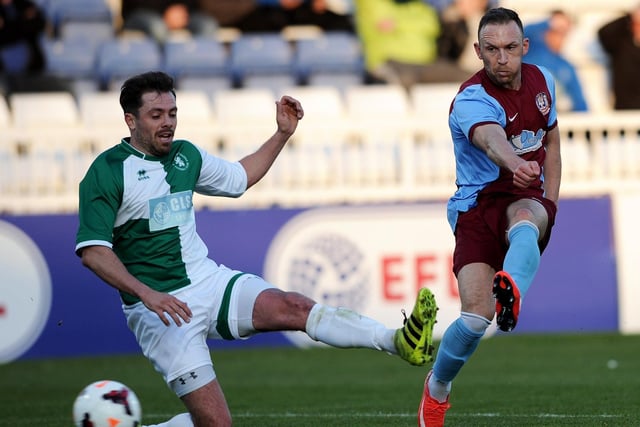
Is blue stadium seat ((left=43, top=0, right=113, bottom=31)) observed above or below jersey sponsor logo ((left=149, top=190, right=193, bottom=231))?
above

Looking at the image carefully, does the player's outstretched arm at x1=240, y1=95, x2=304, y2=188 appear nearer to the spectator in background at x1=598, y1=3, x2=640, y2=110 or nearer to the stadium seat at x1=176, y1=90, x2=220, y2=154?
the stadium seat at x1=176, y1=90, x2=220, y2=154

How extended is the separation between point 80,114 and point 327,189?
10.2 ft

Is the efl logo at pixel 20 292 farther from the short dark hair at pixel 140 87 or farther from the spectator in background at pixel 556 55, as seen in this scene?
the short dark hair at pixel 140 87

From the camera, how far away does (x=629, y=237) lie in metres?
14.3

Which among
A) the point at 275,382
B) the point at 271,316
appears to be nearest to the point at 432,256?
the point at 275,382

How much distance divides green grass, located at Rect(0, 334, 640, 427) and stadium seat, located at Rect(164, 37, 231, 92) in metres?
3.95

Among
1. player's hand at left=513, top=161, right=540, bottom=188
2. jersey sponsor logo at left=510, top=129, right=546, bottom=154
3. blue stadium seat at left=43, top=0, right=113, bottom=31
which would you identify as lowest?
player's hand at left=513, top=161, right=540, bottom=188

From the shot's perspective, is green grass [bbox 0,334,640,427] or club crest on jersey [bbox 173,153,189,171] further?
green grass [bbox 0,334,640,427]

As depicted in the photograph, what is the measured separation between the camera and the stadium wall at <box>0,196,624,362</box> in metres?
13.6

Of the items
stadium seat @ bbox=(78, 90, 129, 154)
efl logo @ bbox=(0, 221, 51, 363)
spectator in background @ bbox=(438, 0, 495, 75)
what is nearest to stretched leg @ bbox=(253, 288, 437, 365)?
efl logo @ bbox=(0, 221, 51, 363)

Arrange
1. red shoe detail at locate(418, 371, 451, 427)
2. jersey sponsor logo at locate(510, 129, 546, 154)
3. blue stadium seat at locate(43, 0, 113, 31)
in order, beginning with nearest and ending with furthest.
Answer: jersey sponsor logo at locate(510, 129, 546, 154) < red shoe detail at locate(418, 371, 451, 427) < blue stadium seat at locate(43, 0, 113, 31)

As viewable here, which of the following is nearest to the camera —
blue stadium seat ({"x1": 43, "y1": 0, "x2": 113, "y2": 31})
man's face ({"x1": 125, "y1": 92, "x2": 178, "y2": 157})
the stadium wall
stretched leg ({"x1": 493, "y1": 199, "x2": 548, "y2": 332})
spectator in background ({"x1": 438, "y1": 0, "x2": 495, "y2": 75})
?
stretched leg ({"x1": 493, "y1": 199, "x2": 548, "y2": 332})

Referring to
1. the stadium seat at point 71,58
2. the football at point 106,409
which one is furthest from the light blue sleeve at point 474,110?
the stadium seat at point 71,58

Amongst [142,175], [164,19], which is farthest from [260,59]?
[142,175]
